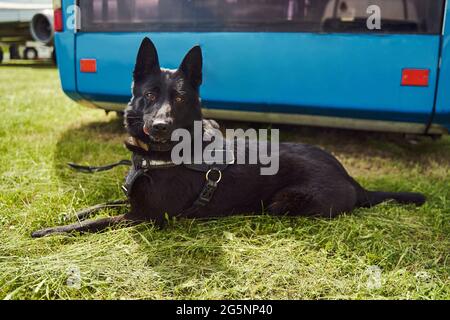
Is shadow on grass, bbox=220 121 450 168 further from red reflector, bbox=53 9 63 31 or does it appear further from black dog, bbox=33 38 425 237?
red reflector, bbox=53 9 63 31

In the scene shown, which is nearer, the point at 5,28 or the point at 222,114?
the point at 222,114

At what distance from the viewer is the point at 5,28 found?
14.4 m

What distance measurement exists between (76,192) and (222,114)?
167 centimetres

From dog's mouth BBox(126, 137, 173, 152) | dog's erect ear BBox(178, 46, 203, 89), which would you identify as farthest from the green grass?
dog's erect ear BBox(178, 46, 203, 89)

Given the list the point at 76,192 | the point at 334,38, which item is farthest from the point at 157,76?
the point at 334,38

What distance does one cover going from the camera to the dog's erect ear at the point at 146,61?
89.0 inches

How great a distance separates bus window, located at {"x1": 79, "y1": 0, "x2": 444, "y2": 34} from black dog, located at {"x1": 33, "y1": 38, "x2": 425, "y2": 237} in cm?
141

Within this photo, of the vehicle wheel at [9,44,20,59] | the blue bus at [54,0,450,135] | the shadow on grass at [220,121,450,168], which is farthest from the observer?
the vehicle wheel at [9,44,20,59]

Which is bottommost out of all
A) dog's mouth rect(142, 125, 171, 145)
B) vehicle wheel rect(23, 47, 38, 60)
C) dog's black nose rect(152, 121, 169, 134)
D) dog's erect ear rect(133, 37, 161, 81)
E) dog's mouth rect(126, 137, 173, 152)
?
dog's mouth rect(126, 137, 173, 152)

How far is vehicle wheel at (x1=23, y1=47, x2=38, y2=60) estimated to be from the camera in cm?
1602

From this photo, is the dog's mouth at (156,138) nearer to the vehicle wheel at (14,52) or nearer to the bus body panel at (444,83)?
the bus body panel at (444,83)

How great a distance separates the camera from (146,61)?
228cm

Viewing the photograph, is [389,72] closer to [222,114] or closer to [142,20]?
[222,114]
